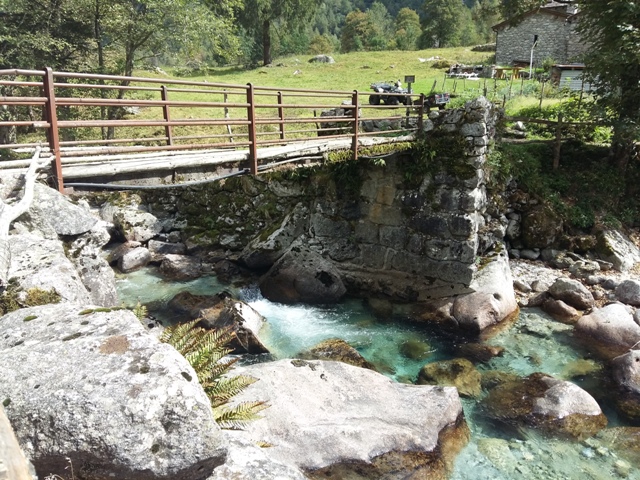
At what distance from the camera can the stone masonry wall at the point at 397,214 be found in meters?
11.2

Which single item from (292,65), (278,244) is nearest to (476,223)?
(278,244)

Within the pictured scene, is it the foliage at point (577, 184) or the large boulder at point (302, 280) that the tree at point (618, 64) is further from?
the large boulder at point (302, 280)

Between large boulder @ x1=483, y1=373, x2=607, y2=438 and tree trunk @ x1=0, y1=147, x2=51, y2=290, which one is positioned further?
large boulder @ x1=483, y1=373, x2=607, y2=438

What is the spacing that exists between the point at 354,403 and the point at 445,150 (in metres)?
6.71

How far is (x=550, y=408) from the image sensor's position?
745 centimetres

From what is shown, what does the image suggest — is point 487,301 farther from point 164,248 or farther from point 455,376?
point 164,248

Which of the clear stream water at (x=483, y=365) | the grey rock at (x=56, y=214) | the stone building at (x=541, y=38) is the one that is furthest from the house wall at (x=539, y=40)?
the grey rock at (x=56, y=214)

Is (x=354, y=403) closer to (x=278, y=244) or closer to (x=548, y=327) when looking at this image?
(x=548, y=327)

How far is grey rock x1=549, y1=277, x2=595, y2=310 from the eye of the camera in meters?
11.2

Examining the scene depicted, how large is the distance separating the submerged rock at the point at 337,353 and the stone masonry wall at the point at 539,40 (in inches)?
1304

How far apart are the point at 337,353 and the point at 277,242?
16.0ft

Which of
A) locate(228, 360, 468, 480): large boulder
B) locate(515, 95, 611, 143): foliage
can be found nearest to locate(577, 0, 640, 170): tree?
locate(515, 95, 611, 143): foliage

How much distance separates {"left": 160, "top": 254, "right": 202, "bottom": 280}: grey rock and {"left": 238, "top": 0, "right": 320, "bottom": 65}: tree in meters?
34.4

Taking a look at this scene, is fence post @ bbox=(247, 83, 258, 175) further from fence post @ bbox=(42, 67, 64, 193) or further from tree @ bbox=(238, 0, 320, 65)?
tree @ bbox=(238, 0, 320, 65)
